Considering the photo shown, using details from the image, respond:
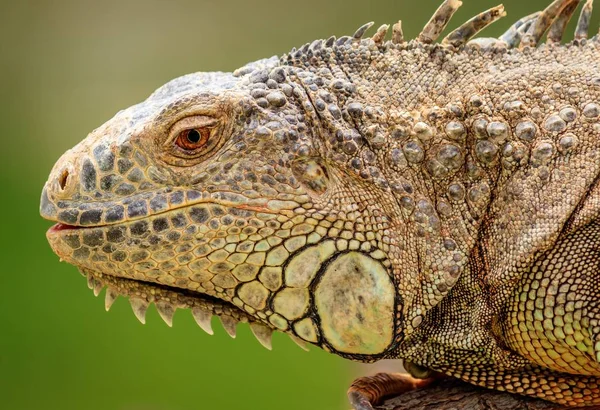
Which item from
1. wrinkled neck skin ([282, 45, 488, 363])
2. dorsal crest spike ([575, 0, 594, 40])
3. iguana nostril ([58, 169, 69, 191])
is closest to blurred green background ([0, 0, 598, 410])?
dorsal crest spike ([575, 0, 594, 40])

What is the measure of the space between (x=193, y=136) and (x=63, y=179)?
59 centimetres

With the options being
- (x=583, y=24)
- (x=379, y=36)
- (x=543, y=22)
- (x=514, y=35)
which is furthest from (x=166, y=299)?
(x=583, y=24)

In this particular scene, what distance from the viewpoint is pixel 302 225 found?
9.90 feet

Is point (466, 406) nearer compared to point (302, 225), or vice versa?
point (302, 225)

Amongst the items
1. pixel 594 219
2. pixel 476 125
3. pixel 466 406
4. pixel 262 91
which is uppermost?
pixel 262 91

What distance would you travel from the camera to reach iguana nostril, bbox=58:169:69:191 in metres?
3.00

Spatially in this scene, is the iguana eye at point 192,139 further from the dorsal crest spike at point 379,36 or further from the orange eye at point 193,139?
the dorsal crest spike at point 379,36

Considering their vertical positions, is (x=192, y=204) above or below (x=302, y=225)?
above

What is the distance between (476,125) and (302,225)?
0.86 meters

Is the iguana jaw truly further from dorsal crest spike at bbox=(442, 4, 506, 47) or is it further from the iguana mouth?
dorsal crest spike at bbox=(442, 4, 506, 47)

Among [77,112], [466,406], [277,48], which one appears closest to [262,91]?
[466,406]

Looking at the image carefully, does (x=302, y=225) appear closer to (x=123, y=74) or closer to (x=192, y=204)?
(x=192, y=204)

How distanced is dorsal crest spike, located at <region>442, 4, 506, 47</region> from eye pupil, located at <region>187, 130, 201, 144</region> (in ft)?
4.21

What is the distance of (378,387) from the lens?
357 cm
